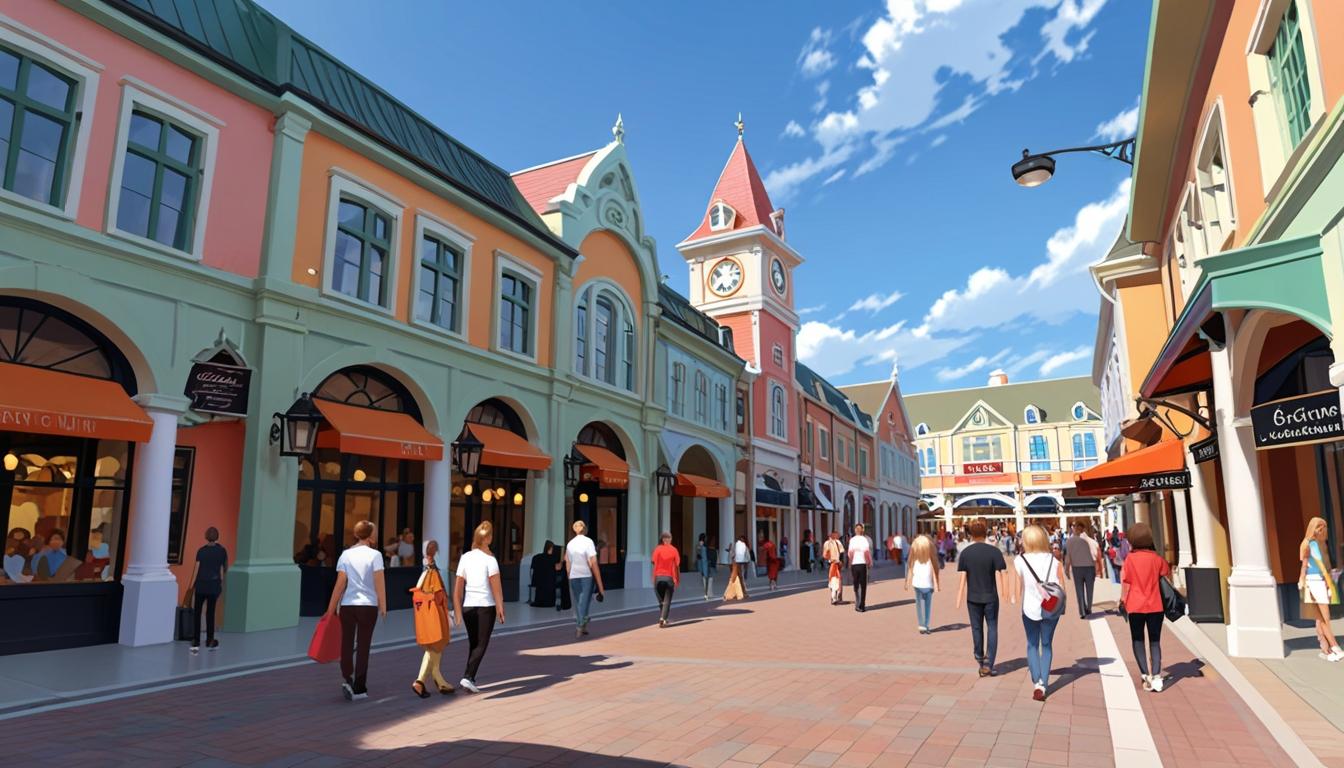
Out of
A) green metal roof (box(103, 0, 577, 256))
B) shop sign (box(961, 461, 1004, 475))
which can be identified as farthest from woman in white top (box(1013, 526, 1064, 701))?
shop sign (box(961, 461, 1004, 475))

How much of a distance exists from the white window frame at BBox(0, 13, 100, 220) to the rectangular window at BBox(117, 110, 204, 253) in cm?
57

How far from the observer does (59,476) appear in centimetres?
1088

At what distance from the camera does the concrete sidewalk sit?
7773 mm

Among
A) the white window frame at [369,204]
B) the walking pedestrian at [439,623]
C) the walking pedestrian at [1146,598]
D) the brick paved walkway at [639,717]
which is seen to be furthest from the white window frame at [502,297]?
the walking pedestrian at [1146,598]

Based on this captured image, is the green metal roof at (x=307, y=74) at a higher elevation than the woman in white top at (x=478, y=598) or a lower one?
higher

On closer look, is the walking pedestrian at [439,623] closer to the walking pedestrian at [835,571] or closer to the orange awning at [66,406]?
the orange awning at [66,406]

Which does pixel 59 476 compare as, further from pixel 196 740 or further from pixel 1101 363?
pixel 1101 363

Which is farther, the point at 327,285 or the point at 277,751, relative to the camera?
the point at 327,285

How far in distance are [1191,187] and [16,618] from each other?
17640 millimetres

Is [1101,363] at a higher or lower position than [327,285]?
higher

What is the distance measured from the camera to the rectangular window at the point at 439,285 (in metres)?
16.5

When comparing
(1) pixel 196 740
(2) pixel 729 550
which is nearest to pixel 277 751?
(1) pixel 196 740

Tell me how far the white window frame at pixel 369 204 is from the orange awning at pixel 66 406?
393 cm

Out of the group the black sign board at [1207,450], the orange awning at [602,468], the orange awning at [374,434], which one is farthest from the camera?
the orange awning at [602,468]
